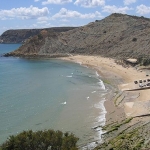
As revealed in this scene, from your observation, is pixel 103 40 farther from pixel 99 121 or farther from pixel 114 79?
pixel 99 121

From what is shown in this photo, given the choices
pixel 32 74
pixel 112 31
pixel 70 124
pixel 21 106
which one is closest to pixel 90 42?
pixel 112 31

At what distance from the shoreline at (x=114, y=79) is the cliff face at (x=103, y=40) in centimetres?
811

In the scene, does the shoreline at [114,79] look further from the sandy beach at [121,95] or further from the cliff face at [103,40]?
the cliff face at [103,40]

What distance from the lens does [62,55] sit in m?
101

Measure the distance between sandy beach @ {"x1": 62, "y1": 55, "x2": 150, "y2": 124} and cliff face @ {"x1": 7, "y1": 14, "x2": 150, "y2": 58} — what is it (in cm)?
1564

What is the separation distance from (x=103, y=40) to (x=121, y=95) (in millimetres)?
58368

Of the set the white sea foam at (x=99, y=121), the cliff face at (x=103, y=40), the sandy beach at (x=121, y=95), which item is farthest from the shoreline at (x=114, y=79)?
the cliff face at (x=103, y=40)

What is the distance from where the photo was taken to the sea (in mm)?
31234

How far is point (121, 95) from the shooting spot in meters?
43.1

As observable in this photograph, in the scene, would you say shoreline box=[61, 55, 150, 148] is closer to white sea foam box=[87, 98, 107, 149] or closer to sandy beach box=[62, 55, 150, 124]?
sandy beach box=[62, 55, 150, 124]

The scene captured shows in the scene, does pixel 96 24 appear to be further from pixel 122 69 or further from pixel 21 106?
pixel 21 106

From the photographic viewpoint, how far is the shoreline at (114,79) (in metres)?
34.6

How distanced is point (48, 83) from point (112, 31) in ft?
173

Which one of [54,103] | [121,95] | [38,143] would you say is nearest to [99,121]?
[54,103]
